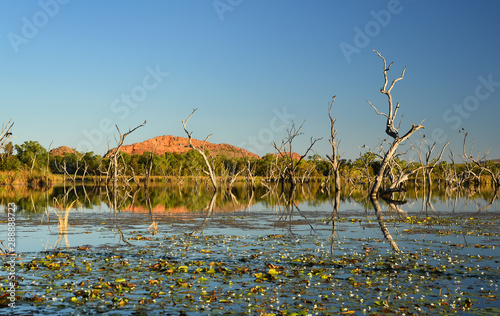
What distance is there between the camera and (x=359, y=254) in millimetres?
13305

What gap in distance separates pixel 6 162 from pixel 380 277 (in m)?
94.1

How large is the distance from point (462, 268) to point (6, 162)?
3722 inches

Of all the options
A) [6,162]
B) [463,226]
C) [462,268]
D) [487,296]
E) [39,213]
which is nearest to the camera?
[487,296]

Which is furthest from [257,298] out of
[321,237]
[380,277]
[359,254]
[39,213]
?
[39,213]

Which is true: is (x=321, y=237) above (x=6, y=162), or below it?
below

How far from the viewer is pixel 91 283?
9.88 metres

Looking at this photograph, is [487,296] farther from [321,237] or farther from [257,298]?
[321,237]

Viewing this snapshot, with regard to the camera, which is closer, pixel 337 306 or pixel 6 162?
pixel 337 306

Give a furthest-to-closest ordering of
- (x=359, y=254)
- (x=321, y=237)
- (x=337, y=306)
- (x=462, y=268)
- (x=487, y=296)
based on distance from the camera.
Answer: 1. (x=321, y=237)
2. (x=359, y=254)
3. (x=462, y=268)
4. (x=487, y=296)
5. (x=337, y=306)

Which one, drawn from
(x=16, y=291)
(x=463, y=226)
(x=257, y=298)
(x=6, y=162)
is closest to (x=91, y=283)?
(x=16, y=291)

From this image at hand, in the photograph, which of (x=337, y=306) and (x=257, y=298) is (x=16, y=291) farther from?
(x=337, y=306)

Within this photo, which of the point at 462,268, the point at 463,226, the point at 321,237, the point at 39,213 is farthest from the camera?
the point at 39,213
